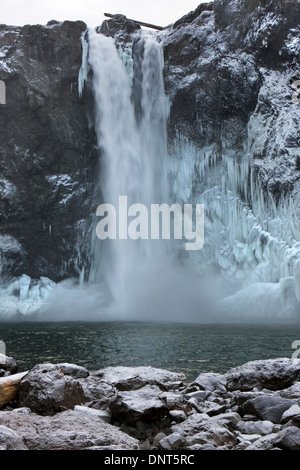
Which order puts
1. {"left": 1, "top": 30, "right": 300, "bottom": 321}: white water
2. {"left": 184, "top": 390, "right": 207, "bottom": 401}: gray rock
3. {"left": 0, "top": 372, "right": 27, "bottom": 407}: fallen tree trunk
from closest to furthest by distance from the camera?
{"left": 0, "top": 372, "right": 27, "bottom": 407}: fallen tree trunk < {"left": 184, "top": 390, "right": 207, "bottom": 401}: gray rock < {"left": 1, "top": 30, "right": 300, "bottom": 321}: white water

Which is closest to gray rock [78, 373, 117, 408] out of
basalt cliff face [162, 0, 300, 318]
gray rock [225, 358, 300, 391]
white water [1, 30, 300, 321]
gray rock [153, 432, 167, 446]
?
gray rock [153, 432, 167, 446]

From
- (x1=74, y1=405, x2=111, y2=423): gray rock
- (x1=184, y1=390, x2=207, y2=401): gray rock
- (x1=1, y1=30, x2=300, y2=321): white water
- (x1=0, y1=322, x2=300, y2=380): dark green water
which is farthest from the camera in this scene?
(x1=1, y1=30, x2=300, y2=321): white water

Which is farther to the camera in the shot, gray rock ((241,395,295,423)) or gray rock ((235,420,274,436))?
gray rock ((241,395,295,423))

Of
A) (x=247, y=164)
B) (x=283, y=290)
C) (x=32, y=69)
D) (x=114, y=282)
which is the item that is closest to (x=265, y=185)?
(x=247, y=164)

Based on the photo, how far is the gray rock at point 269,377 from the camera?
8383mm

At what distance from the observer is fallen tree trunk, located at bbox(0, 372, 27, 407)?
6961mm

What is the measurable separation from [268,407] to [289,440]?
1601 mm

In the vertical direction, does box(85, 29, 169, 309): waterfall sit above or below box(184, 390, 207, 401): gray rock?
above

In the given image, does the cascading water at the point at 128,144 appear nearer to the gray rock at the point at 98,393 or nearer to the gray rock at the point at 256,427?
the gray rock at the point at 98,393

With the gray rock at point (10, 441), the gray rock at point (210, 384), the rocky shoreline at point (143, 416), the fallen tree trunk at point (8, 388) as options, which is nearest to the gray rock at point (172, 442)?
the rocky shoreline at point (143, 416)

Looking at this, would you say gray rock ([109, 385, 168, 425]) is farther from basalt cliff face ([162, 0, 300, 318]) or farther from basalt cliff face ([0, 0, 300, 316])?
basalt cliff face ([0, 0, 300, 316])

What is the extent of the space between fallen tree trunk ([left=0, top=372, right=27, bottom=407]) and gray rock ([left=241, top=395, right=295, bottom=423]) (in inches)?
135

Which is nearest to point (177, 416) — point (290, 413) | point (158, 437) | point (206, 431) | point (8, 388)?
point (158, 437)

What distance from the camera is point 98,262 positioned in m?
43.7
